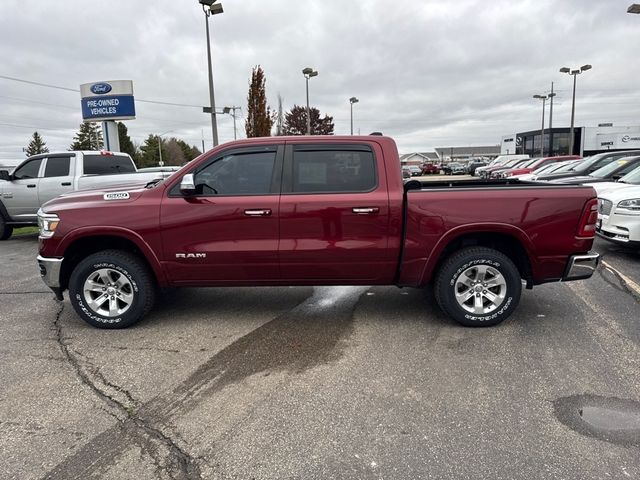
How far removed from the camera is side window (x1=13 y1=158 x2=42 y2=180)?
1030 cm

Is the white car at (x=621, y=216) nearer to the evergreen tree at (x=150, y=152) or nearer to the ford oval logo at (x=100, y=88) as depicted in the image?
the ford oval logo at (x=100, y=88)

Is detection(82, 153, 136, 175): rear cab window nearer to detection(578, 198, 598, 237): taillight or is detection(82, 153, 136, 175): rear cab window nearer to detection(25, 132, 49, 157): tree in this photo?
detection(578, 198, 598, 237): taillight

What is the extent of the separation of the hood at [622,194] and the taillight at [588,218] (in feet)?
10.9

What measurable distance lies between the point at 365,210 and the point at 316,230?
498mm

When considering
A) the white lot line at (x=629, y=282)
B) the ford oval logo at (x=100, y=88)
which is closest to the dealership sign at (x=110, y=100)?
the ford oval logo at (x=100, y=88)

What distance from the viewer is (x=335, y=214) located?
4.42 metres

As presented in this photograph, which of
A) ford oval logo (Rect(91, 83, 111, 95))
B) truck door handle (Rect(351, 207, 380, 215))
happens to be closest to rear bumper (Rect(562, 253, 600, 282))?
truck door handle (Rect(351, 207, 380, 215))

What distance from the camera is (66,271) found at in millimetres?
4785

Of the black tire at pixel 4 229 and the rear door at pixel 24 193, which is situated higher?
the rear door at pixel 24 193

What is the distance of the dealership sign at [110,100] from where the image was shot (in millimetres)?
20672

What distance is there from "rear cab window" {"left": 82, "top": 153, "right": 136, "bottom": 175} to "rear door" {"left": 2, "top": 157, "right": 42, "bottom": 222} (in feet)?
3.36

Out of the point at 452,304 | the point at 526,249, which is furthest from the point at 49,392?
the point at 526,249

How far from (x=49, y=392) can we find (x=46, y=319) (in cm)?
192

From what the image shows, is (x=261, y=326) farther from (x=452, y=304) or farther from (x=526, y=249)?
(x=526, y=249)
